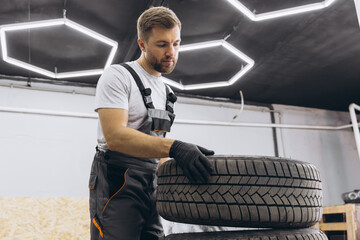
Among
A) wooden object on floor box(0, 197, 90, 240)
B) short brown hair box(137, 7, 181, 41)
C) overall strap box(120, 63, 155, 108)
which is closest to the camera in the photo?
overall strap box(120, 63, 155, 108)

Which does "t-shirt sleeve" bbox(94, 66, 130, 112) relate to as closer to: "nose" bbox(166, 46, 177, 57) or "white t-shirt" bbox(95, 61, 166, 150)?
"white t-shirt" bbox(95, 61, 166, 150)

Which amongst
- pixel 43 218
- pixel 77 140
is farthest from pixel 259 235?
pixel 77 140

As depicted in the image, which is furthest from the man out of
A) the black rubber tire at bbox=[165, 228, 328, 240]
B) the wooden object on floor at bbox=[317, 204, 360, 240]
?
the wooden object on floor at bbox=[317, 204, 360, 240]

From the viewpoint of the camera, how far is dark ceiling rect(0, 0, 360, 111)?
314 centimetres

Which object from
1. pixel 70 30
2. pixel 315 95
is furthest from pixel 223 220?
pixel 315 95

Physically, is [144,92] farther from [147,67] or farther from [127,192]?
[127,192]

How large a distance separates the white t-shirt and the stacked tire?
0.29 metres

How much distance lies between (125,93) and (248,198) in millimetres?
615

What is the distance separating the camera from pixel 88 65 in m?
4.28

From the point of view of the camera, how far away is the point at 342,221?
4.73 meters

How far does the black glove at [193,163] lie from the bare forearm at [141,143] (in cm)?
6

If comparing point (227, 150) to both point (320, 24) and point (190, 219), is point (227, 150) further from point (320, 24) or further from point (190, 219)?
point (190, 219)

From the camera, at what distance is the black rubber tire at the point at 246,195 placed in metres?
1.06

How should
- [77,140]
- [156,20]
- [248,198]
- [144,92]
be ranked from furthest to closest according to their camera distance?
[77,140], [156,20], [144,92], [248,198]
